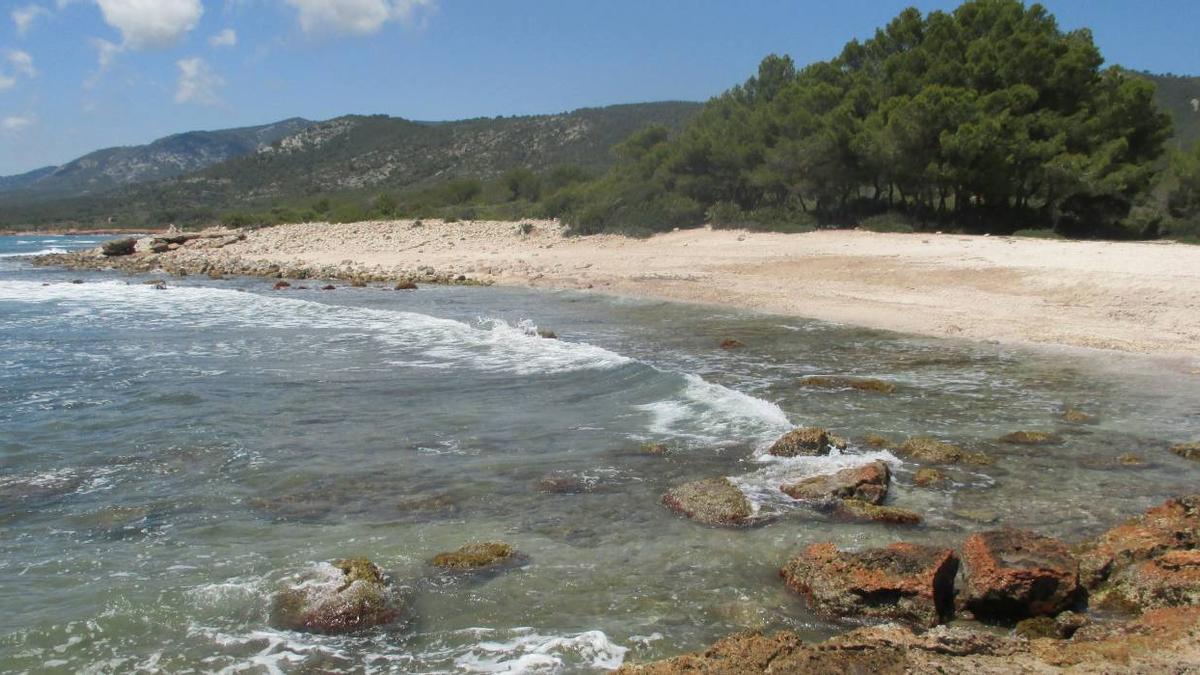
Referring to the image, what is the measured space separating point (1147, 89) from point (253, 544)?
32.5 metres

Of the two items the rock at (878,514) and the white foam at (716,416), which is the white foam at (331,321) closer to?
the white foam at (716,416)

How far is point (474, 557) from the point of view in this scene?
6.32 m

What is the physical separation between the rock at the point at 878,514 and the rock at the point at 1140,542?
124cm

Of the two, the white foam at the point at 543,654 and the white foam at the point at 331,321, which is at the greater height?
the white foam at the point at 331,321

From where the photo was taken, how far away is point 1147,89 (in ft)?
96.5

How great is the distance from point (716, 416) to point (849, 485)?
3.12 m

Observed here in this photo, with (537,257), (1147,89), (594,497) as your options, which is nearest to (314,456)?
(594,497)

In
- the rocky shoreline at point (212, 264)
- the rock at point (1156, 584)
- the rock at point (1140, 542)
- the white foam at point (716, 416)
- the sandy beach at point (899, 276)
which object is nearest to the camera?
the rock at point (1156, 584)

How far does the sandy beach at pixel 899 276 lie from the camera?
617 inches

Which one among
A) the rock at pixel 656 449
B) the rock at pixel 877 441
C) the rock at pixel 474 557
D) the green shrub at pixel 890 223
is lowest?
the rock at pixel 474 557

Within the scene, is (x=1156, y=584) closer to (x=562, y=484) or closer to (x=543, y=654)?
(x=543, y=654)

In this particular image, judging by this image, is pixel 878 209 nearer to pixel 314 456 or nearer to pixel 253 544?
pixel 314 456

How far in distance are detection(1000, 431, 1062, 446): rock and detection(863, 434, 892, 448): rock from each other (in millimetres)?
1229

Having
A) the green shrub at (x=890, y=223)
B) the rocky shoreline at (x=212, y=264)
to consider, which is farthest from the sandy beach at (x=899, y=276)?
the green shrub at (x=890, y=223)
